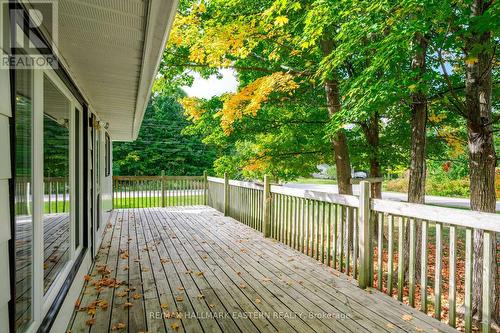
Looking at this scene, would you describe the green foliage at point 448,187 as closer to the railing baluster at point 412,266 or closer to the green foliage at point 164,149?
the green foliage at point 164,149

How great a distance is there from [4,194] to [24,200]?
1.32 feet

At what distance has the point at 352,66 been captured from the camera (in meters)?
6.36

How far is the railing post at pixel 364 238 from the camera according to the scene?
11.4 ft

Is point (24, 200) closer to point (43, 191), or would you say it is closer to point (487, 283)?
point (43, 191)

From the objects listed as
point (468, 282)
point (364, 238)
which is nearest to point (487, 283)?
point (468, 282)

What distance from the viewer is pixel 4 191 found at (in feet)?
4.69

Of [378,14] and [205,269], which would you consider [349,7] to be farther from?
[205,269]

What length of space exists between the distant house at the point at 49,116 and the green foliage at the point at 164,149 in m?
20.7

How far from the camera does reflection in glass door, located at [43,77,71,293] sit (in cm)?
239

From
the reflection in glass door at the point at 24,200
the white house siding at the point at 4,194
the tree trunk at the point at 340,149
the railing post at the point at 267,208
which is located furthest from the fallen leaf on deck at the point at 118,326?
the tree trunk at the point at 340,149

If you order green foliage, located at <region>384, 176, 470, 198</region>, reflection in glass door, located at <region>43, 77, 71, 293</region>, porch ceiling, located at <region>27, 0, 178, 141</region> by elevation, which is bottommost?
green foliage, located at <region>384, 176, 470, 198</region>

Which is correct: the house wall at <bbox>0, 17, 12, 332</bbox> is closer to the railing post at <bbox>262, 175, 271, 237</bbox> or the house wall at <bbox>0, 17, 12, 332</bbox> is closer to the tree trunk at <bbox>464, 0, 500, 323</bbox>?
the tree trunk at <bbox>464, 0, 500, 323</bbox>

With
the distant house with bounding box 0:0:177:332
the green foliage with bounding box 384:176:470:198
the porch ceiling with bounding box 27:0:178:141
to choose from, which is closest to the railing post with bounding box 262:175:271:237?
the porch ceiling with bounding box 27:0:178:141

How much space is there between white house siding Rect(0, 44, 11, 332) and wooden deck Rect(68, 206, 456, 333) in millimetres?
1330
